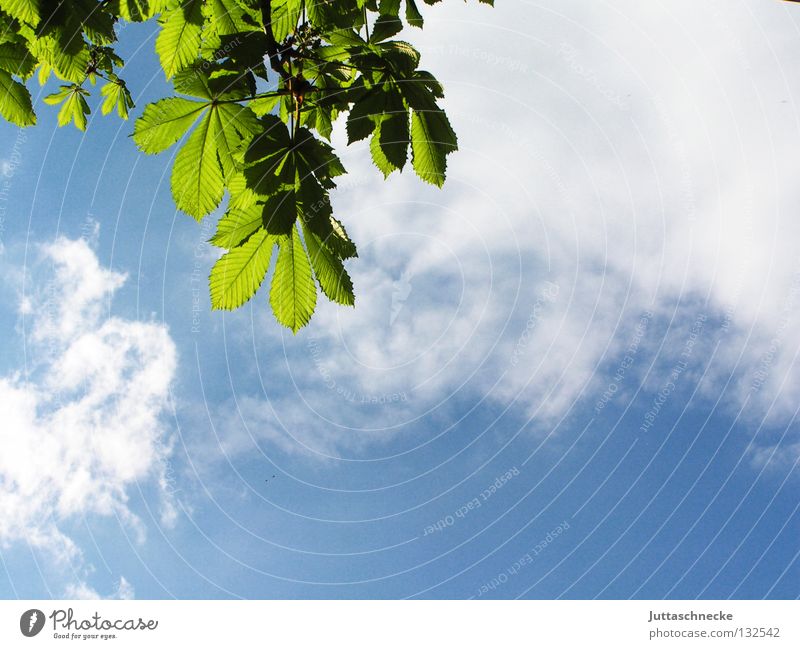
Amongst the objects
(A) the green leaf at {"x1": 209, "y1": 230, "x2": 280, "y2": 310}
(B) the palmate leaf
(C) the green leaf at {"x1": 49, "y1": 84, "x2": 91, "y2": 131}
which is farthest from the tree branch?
(C) the green leaf at {"x1": 49, "y1": 84, "x2": 91, "y2": 131}

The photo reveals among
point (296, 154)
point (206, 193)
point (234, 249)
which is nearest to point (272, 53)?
point (296, 154)

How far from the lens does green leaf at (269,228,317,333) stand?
201 cm

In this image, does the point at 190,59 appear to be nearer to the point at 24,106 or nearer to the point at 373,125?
the point at 373,125

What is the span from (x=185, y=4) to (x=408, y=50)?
818mm

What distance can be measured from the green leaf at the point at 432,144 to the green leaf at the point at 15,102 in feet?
5.45

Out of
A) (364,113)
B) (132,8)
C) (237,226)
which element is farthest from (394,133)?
(132,8)

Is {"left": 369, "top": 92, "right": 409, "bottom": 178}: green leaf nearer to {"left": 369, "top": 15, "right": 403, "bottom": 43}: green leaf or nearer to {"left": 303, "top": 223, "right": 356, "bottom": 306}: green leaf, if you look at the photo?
{"left": 369, "top": 15, "right": 403, "bottom": 43}: green leaf

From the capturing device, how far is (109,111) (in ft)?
11.7

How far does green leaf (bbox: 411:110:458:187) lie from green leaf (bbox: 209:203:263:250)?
621 mm

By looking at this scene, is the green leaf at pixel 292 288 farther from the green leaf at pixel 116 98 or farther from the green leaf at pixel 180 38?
the green leaf at pixel 116 98

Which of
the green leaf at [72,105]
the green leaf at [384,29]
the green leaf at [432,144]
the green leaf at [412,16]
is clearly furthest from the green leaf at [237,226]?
the green leaf at [72,105]

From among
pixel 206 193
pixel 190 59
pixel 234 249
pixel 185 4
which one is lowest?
pixel 234 249

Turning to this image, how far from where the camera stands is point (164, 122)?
2080 millimetres

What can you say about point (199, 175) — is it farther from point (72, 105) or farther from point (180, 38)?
point (72, 105)
